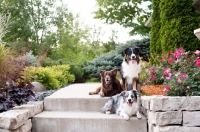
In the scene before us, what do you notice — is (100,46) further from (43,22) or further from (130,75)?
(130,75)

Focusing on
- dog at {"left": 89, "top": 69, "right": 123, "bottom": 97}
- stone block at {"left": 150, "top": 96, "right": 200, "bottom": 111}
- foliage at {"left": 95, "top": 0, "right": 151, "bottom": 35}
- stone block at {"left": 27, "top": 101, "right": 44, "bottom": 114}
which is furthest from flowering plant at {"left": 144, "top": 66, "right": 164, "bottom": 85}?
foliage at {"left": 95, "top": 0, "right": 151, "bottom": 35}

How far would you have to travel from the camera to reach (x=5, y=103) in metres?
4.49

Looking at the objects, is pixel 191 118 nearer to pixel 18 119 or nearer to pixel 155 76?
pixel 18 119

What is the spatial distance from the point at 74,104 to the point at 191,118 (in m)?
2.31

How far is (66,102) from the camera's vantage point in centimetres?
521

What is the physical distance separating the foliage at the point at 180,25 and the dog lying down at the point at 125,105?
2.99 meters

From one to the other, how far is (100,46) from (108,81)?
13572 millimetres

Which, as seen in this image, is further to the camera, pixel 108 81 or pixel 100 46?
pixel 100 46

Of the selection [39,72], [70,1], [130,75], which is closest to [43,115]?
[130,75]

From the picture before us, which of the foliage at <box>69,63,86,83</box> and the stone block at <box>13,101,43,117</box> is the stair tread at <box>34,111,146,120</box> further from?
the foliage at <box>69,63,86,83</box>

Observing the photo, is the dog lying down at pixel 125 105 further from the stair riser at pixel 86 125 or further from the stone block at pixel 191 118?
the stone block at pixel 191 118

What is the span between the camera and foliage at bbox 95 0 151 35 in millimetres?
17562

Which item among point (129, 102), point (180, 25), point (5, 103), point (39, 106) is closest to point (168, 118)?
point (129, 102)

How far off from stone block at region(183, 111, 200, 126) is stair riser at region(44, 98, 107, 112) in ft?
5.85
